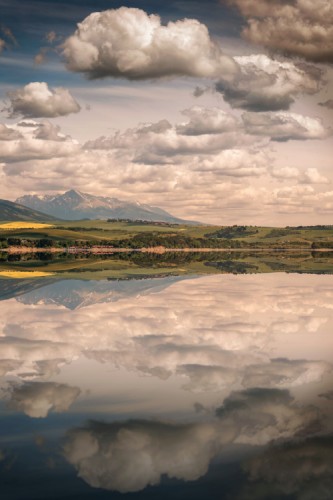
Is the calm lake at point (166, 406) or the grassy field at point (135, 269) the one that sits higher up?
the calm lake at point (166, 406)

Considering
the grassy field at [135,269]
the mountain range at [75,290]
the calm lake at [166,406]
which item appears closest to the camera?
the calm lake at [166,406]

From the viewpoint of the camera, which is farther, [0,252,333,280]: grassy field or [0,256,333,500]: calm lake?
[0,252,333,280]: grassy field

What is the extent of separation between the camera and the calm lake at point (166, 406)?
15.5 m

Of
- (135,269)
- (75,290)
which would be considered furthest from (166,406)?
(135,269)

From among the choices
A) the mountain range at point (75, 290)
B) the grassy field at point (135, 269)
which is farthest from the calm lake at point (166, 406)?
the grassy field at point (135, 269)

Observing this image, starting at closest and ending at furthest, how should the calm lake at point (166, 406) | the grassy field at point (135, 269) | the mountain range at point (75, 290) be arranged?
the calm lake at point (166, 406), the mountain range at point (75, 290), the grassy field at point (135, 269)

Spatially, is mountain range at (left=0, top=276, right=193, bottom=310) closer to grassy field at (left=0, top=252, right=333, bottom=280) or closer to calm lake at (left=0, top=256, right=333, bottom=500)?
grassy field at (left=0, top=252, right=333, bottom=280)

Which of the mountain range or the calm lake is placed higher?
the calm lake

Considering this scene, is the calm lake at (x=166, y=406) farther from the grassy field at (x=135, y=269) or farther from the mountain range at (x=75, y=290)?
the grassy field at (x=135, y=269)

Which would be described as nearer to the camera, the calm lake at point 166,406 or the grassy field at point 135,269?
the calm lake at point 166,406

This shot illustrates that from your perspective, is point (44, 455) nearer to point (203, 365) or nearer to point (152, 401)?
point (152, 401)

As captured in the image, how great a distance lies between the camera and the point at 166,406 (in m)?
21.8

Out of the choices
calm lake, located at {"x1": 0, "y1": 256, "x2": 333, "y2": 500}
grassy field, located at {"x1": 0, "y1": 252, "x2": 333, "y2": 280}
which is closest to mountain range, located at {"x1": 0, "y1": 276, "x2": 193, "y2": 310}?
grassy field, located at {"x1": 0, "y1": 252, "x2": 333, "y2": 280}

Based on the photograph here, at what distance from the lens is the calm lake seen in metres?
15.5
